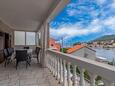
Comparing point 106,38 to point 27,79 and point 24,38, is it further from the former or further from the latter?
point 24,38

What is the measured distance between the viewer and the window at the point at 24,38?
12047mm

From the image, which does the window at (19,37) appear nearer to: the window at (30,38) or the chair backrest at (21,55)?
the window at (30,38)

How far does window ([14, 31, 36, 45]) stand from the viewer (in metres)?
12.0

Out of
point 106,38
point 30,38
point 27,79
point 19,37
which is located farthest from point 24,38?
point 106,38

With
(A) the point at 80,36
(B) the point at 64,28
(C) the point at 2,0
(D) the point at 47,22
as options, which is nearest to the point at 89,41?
(A) the point at 80,36

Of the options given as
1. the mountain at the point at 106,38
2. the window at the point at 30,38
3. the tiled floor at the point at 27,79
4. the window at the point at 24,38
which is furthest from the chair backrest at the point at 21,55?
the window at the point at 30,38

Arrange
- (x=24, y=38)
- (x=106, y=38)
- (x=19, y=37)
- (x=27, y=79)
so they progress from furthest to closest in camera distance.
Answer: (x=24, y=38) → (x=19, y=37) → (x=27, y=79) → (x=106, y=38)

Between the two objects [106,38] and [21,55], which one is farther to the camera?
[21,55]

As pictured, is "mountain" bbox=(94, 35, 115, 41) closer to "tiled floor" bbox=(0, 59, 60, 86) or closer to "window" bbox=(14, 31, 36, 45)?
"tiled floor" bbox=(0, 59, 60, 86)

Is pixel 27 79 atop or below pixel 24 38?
below

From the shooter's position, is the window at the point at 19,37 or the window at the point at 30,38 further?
the window at the point at 30,38

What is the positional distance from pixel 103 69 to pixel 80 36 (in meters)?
0.72

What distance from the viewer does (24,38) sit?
1232 cm

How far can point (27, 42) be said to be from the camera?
12.4m
